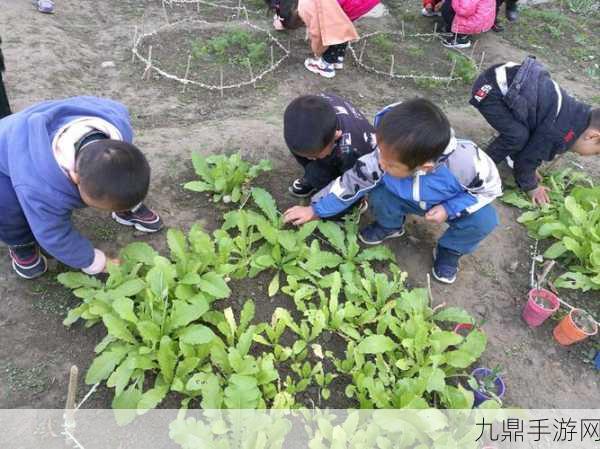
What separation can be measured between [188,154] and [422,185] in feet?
6.92

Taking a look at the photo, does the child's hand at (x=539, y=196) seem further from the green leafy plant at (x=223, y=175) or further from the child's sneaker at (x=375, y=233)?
the green leafy plant at (x=223, y=175)

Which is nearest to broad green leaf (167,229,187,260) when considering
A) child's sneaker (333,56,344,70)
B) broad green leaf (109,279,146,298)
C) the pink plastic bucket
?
broad green leaf (109,279,146,298)

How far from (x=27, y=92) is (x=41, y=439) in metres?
3.60

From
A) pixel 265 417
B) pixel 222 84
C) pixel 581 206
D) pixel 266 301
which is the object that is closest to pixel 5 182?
pixel 266 301

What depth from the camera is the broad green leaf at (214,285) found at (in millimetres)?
2830

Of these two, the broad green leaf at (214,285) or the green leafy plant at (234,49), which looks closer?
the broad green leaf at (214,285)

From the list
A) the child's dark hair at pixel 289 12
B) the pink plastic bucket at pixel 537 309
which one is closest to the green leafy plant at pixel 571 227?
the pink plastic bucket at pixel 537 309

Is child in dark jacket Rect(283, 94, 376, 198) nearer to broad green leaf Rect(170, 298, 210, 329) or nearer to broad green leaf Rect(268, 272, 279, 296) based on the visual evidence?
broad green leaf Rect(268, 272, 279, 296)

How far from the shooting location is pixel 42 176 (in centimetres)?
246

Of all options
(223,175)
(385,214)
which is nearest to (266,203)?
(223,175)

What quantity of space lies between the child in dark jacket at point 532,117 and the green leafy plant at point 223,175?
2224 mm

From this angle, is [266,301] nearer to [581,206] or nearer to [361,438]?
[361,438]

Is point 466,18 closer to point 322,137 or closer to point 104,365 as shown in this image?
point 322,137

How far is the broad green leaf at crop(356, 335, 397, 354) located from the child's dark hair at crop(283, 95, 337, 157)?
1.31 m
